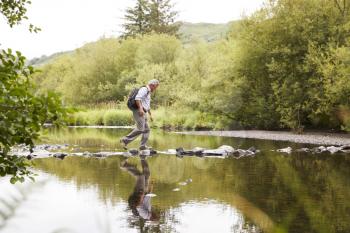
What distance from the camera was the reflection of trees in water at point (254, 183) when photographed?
27.2 ft

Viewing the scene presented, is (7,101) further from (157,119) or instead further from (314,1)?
(157,119)

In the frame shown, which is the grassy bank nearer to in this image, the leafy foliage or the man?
the man

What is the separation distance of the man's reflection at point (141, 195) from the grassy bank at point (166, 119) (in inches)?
770

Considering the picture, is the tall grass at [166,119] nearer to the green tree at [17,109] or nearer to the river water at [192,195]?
the river water at [192,195]

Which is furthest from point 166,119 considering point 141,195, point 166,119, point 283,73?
point 141,195

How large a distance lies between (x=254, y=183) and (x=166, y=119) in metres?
29.2

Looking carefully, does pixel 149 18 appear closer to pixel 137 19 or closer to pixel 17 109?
pixel 137 19

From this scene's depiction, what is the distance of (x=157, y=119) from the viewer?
1629 inches

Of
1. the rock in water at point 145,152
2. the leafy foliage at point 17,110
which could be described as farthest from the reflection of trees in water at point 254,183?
the leafy foliage at point 17,110

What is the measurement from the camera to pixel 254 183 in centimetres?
1147

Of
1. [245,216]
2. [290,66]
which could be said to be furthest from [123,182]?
[290,66]

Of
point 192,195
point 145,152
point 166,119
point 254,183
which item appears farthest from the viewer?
point 166,119

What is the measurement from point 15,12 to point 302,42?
77.3 ft

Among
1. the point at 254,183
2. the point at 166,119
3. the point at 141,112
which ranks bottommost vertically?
the point at 166,119
